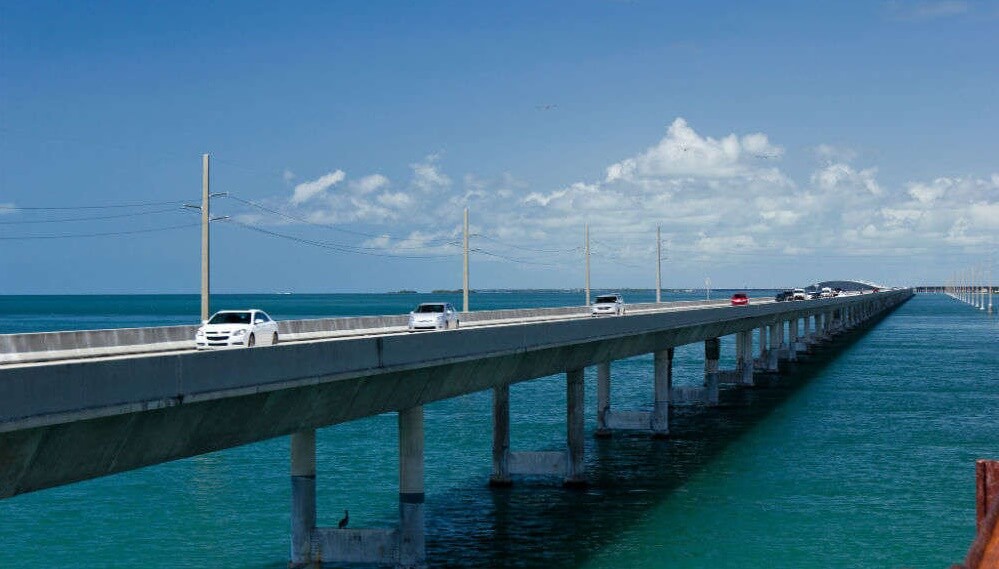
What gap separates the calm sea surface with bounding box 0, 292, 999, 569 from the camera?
37.3 m

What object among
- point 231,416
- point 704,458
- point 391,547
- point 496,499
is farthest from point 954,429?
point 231,416

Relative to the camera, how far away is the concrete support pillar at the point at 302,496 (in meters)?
32.7

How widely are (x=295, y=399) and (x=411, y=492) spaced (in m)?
8.01

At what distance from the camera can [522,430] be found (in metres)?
67.8

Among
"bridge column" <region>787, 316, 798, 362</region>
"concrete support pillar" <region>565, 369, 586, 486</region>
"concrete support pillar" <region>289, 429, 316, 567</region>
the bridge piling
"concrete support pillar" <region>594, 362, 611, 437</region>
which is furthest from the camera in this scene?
"bridge column" <region>787, 316, 798, 362</region>

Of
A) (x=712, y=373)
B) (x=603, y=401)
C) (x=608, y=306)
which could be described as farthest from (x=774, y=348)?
(x=603, y=401)

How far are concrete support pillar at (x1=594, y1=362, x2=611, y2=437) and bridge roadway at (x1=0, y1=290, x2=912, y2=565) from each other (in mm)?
12115

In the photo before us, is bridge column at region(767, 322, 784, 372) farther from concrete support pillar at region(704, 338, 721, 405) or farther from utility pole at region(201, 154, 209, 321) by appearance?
utility pole at region(201, 154, 209, 321)

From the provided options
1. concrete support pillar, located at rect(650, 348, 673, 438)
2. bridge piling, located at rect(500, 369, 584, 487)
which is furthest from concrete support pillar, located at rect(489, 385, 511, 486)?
concrete support pillar, located at rect(650, 348, 673, 438)

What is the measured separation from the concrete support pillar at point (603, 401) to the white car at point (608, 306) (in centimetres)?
1380

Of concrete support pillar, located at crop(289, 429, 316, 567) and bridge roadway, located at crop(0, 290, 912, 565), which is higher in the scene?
bridge roadway, located at crop(0, 290, 912, 565)

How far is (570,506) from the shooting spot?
4409cm

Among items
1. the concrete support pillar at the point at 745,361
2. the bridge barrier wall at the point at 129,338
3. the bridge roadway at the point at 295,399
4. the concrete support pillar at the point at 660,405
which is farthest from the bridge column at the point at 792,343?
the bridge roadway at the point at 295,399

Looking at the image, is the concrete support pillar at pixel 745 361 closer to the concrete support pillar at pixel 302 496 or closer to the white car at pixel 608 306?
the white car at pixel 608 306
